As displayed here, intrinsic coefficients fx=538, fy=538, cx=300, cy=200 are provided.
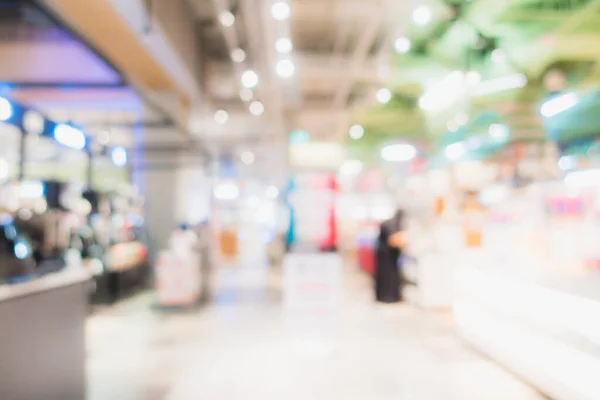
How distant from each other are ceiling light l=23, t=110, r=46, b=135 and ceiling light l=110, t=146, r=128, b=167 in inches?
126

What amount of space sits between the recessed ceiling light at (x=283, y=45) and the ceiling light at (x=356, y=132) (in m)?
7.66

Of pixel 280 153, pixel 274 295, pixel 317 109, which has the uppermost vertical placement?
pixel 317 109

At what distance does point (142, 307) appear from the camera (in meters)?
8.47

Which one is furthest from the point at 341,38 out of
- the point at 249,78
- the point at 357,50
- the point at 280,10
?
the point at 280,10

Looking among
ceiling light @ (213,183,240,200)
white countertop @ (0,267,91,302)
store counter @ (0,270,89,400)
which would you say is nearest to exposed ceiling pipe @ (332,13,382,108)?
ceiling light @ (213,183,240,200)

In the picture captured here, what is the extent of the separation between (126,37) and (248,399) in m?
4.79

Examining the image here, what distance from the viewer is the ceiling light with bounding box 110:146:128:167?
361 inches

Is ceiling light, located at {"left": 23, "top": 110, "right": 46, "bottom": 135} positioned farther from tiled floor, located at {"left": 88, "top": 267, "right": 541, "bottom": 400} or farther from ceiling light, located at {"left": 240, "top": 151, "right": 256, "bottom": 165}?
ceiling light, located at {"left": 240, "top": 151, "right": 256, "bottom": 165}

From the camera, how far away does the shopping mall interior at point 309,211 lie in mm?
4211

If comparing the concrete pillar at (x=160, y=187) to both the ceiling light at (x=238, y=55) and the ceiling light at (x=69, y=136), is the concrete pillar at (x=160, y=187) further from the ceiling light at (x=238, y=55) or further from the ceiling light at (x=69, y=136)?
the ceiling light at (x=69, y=136)

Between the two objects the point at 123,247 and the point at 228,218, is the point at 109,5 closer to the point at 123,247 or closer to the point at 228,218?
the point at 123,247

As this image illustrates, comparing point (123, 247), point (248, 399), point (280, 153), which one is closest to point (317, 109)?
point (280, 153)

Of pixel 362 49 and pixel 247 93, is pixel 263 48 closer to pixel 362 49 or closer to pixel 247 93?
pixel 362 49

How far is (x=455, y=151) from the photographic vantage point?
11641mm
